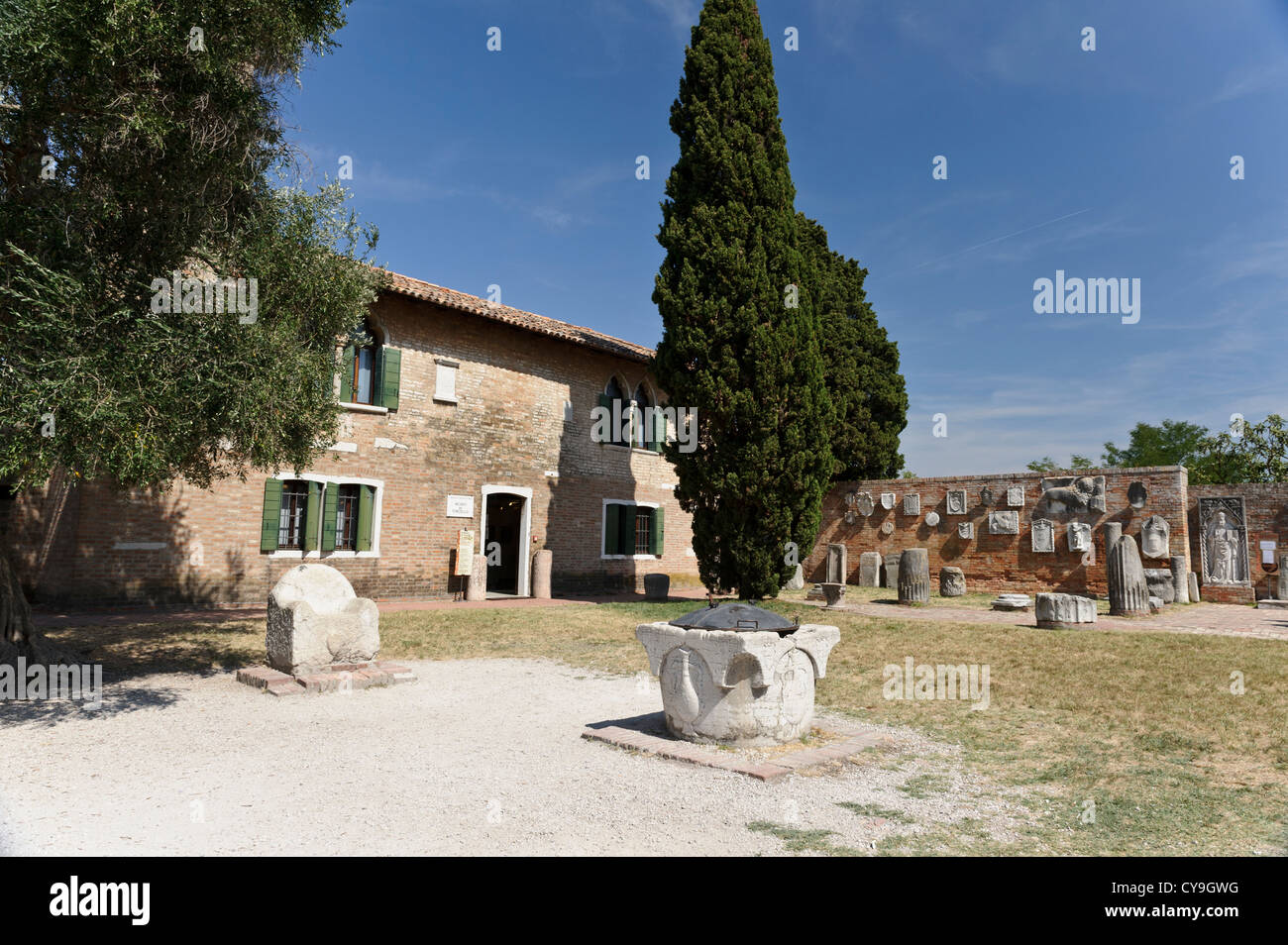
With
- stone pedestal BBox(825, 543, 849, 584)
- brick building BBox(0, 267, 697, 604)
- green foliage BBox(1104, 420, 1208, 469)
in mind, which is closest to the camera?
brick building BBox(0, 267, 697, 604)

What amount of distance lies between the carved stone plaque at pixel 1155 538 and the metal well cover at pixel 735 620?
14255 mm

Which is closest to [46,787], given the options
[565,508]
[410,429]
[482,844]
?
[482,844]

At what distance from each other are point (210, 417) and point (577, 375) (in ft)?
44.4

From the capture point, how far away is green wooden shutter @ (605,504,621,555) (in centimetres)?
1994

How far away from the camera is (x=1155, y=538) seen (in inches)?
639

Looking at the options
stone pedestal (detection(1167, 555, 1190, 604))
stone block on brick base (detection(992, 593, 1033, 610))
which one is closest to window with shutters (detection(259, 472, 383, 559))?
stone block on brick base (detection(992, 593, 1033, 610))

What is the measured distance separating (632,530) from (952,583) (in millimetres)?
8166

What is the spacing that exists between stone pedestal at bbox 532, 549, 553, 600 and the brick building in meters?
0.35

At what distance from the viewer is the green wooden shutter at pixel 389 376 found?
15.6m

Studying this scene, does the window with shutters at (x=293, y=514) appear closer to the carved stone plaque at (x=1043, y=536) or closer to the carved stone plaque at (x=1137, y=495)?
the carved stone plaque at (x=1043, y=536)

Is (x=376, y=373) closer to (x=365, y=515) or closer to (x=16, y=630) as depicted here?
(x=365, y=515)

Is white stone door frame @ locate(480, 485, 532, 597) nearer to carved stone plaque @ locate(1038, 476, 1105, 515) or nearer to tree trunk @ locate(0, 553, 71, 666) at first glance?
tree trunk @ locate(0, 553, 71, 666)

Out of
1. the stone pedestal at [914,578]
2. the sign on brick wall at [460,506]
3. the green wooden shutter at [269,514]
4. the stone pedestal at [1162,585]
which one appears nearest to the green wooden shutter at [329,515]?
the green wooden shutter at [269,514]
